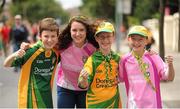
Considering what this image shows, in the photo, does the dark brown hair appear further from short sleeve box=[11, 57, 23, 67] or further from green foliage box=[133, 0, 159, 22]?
green foliage box=[133, 0, 159, 22]

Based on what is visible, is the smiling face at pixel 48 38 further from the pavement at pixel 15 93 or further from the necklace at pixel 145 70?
the pavement at pixel 15 93

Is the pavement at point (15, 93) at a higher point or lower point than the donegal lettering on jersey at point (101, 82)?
lower

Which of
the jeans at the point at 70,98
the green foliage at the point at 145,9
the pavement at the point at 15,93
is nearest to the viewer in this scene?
the jeans at the point at 70,98

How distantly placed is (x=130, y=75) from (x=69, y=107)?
34.4 inches

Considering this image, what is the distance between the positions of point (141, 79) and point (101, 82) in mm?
352

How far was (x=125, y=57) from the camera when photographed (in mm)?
4801

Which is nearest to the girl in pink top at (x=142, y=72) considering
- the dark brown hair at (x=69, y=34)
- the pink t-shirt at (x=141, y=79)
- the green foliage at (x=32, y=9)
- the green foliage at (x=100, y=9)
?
the pink t-shirt at (x=141, y=79)

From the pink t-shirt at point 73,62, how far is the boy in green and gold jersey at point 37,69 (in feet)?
1.02

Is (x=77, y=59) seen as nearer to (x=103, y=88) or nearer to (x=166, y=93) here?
(x=103, y=88)

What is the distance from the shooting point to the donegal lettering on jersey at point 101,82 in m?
4.73

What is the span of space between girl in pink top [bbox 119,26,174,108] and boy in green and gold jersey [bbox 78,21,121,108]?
105mm

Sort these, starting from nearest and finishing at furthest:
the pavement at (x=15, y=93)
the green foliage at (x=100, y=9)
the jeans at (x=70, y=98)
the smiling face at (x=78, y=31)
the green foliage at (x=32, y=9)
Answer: the smiling face at (x=78, y=31), the jeans at (x=70, y=98), the pavement at (x=15, y=93), the green foliage at (x=100, y=9), the green foliage at (x=32, y=9)

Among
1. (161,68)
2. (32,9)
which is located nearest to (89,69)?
(161,68)

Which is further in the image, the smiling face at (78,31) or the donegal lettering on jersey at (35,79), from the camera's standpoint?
the smiling face at (78,31)
